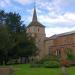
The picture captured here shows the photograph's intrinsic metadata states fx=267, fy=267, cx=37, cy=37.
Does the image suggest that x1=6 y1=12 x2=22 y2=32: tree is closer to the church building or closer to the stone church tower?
the church building

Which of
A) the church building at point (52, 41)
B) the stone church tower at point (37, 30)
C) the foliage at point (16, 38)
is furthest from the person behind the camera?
the stone church tower at point (37, 30)

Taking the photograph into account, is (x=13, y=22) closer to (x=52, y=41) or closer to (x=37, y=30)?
(x=52, y=41)

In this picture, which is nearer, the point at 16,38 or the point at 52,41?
the point at 16,38

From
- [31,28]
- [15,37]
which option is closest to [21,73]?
[15,37]

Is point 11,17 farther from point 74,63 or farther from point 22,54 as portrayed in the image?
point 74,63

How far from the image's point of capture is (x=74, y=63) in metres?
54.3

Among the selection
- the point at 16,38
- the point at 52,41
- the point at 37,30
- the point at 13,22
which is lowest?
the point at 16,38

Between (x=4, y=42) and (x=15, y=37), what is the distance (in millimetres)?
14374

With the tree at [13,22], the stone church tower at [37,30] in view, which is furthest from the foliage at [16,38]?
the stone church tower at [37,30]

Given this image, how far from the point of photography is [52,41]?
121 m

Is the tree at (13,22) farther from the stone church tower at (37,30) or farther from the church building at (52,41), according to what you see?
the stone church tower at (37,30)

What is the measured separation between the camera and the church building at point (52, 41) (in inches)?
4164

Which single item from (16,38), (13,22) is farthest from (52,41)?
(16,38)

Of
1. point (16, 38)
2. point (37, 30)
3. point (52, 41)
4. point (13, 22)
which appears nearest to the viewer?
point (16, 38)
